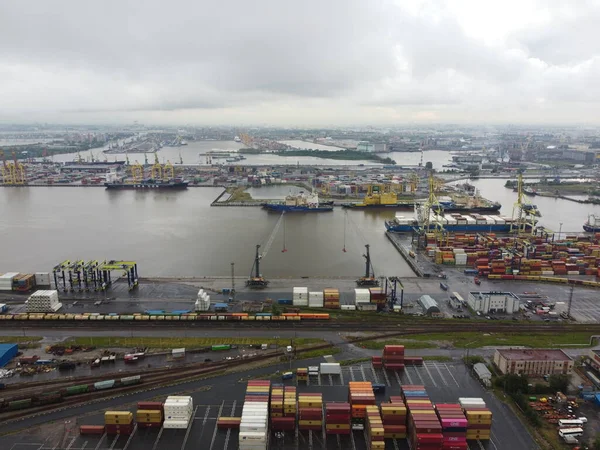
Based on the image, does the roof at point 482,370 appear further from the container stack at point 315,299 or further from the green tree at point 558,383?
the container stack at point 315,299

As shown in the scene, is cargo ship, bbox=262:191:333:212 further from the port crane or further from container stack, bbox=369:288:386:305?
container stack, bbox=369:288:386:305

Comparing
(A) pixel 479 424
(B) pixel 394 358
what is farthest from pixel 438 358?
(A) pixel 479 424

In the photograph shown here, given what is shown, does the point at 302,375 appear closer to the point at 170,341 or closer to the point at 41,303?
the point at 170,341

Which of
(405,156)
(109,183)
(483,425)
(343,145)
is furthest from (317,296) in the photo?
(343,145)

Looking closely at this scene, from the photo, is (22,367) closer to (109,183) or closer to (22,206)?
(22,206)

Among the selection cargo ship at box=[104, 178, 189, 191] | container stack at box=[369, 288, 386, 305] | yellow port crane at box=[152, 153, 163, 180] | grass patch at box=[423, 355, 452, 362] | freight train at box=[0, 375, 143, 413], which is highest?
yellow port crane at box=[152, 153, 163, 180]

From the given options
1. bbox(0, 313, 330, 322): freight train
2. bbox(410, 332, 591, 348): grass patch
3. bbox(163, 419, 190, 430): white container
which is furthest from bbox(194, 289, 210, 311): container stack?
→ bbox(410, 332, 591, 348): grass patch
